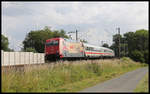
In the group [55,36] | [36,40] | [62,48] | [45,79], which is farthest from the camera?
[55,36]

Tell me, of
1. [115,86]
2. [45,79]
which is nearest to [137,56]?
[115,86]

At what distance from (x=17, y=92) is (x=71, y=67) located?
7.66 meters

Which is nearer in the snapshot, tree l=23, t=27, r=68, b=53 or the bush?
tree l=23, t=27, r=68, b=53

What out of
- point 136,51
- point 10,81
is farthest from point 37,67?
point 136,51

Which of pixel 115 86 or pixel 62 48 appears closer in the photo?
pixel 115 86

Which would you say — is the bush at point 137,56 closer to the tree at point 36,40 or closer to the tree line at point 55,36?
the tree line at point 55,36

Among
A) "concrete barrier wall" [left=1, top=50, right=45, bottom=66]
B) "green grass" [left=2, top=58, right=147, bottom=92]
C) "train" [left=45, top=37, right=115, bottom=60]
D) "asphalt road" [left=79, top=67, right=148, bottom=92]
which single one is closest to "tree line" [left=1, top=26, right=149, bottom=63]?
"concrete barrier wall" [left=1, top=50, right=45, bottom=66]

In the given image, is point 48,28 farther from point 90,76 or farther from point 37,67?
point 37,67

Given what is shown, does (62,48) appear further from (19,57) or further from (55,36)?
(55,36)

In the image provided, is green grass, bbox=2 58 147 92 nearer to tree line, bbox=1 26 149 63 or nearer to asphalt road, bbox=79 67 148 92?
asphalt road, bbox=79 67 148 92

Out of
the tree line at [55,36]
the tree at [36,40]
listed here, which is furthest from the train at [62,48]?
the tree at [36,40]

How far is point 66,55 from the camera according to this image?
87.0 feet

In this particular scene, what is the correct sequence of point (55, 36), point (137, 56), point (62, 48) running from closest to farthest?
1. point (62, 48)
2. point (55, 36)
3. point (137, 56)

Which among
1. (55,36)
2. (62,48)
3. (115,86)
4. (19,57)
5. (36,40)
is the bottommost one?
(115,86)
